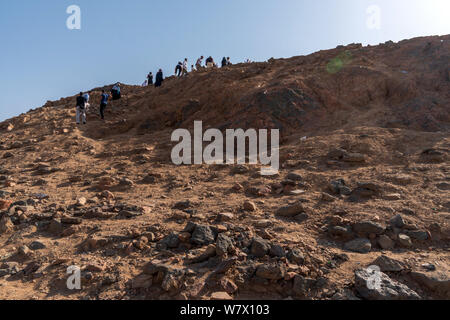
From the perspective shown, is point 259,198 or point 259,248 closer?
point 259,248

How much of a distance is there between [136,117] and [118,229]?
796 cm

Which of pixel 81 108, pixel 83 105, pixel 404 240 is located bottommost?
pixel 404 240

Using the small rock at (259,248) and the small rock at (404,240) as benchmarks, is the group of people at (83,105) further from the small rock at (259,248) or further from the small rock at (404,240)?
the small rock at (404,240)

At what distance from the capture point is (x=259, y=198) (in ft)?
17.2

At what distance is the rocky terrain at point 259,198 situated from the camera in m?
3.15

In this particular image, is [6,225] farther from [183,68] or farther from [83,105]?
[183,68]

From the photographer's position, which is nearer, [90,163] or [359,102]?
[90,163]

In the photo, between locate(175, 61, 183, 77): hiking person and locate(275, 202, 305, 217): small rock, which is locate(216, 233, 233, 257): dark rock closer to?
locate(275, 202, 305, 217): small rock

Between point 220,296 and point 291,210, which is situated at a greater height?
point 291,210

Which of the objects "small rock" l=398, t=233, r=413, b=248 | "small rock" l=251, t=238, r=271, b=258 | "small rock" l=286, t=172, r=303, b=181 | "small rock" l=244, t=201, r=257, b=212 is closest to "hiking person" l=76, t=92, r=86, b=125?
"small rock" l=286, t=172, r=303, b=181

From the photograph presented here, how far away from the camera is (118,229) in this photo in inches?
167

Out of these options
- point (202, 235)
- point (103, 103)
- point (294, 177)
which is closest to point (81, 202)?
point (202, 235)
